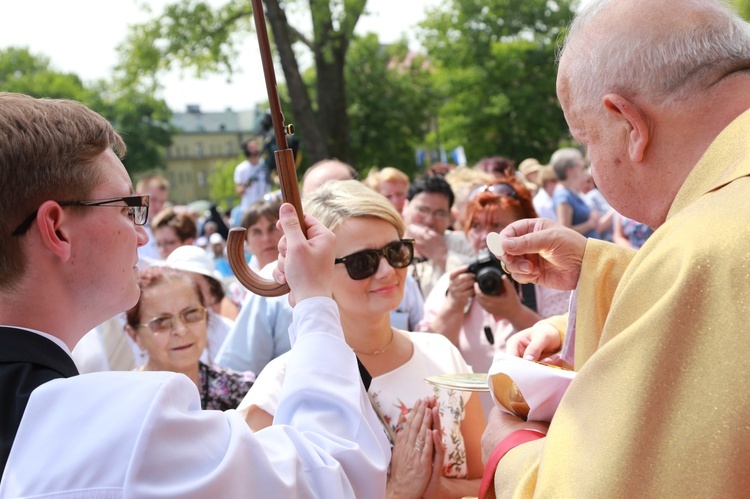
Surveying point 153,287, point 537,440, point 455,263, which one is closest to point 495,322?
point 455,263

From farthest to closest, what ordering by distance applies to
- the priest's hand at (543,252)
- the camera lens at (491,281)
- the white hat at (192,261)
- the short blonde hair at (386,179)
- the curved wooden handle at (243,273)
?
the short blonde hair at (386,179) → the white hat at (192,261) → the camera lens at (491,281) → the priest's hand at (543,252) → the curved wooden handle at (243,273)

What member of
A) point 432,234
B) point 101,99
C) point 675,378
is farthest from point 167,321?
point 101,99

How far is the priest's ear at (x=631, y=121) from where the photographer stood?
1.75 meters

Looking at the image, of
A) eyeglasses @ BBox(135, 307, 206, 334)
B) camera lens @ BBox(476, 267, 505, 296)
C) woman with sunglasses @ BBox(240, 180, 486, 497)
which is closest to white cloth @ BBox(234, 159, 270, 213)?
eyeglasses @ BBox(135, 307, 206, 334)

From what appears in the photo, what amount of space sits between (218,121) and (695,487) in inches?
4889

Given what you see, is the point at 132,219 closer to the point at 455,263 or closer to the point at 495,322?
the point at 495,322

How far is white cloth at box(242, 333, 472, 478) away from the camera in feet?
9.54

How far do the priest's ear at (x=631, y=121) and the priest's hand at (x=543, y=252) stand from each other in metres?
0.53

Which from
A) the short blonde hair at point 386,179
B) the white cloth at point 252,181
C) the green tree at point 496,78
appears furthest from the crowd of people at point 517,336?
the green tree at point 496,78

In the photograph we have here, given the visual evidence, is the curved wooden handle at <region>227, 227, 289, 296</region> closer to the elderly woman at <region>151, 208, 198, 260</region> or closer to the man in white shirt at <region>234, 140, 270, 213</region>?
the elderly woman at <region>151, 208, 198, 260</region>

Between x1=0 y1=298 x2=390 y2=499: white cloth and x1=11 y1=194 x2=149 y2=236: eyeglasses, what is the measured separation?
44cm

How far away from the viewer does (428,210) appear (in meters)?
5.77

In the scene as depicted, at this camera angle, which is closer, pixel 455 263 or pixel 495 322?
pixel 495 322

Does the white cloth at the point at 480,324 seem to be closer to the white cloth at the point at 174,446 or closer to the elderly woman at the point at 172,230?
the white cloth at the point at 174,446
